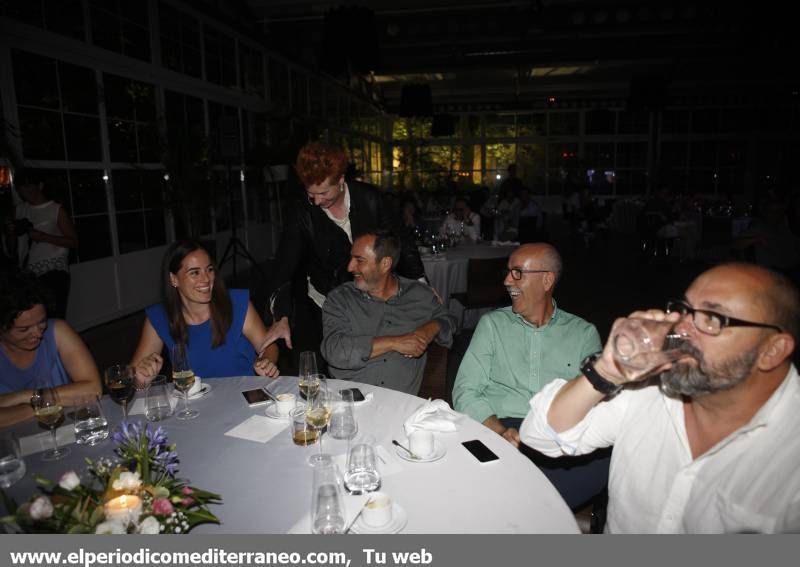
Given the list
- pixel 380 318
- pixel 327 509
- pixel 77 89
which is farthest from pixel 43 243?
pixel 327 509

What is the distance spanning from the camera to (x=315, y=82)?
12594 mm

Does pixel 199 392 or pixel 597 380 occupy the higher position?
pixel 597 380

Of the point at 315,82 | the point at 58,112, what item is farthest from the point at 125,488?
the point at 315,82

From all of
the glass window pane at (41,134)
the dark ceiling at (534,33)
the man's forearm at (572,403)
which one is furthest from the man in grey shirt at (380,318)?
the dark ceiling at (534,33)

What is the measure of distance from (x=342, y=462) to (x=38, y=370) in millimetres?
1565

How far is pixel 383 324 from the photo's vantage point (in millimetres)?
2707

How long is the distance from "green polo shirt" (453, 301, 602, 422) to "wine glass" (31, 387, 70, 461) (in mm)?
1474

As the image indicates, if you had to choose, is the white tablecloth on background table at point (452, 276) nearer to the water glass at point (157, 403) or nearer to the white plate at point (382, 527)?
the water glass at point (157, 403)

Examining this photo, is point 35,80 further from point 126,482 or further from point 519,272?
point 126,482

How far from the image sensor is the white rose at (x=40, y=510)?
3.21ft

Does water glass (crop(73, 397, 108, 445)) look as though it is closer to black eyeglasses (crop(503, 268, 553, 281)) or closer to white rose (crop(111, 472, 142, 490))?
white rose (crop(111, 472, 142, 490))

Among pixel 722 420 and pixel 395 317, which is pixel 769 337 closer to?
pixel 722 420

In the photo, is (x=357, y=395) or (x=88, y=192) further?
(x=88, y=192)

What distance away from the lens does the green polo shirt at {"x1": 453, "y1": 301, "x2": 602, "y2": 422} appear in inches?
91.2
